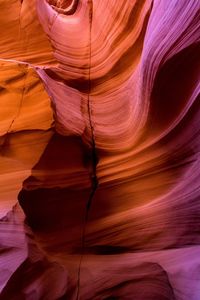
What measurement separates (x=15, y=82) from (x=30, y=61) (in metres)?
0.28

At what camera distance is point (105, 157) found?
8.62 ft

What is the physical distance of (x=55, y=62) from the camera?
296 cm

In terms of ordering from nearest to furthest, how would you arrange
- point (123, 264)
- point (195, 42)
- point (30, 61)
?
1. point (195, 42)
2. point (123, 264)
3. point (30, 61)

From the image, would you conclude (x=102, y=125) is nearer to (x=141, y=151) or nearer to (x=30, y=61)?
(x=141, y=151)

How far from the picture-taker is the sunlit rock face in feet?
7.07

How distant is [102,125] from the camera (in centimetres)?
271

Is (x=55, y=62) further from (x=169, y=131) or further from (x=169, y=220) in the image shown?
(x=169, y=220)

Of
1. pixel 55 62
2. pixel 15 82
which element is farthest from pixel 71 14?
pixel 15 82

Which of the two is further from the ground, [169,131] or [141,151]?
[169,131]

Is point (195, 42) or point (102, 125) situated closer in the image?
point (195, 42)

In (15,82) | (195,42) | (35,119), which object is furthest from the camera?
(15,82)

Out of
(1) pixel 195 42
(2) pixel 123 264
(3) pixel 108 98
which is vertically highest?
(1) pixel 195 42

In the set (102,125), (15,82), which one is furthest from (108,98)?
(15,82)

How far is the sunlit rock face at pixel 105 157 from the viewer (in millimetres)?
2156
